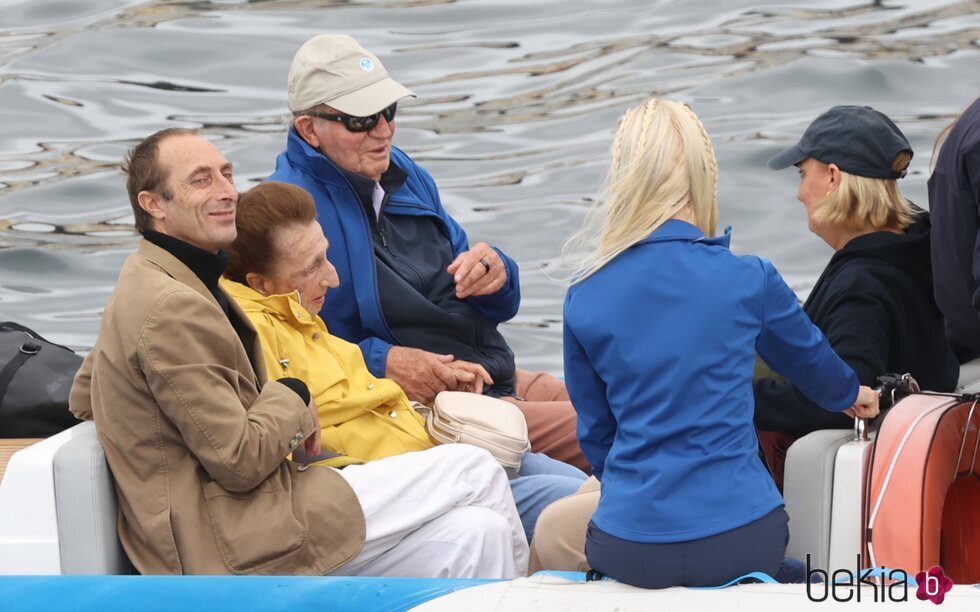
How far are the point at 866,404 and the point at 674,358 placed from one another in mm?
586

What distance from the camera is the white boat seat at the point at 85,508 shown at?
252 centimetres

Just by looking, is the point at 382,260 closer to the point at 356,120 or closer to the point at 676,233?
the point at 356,120

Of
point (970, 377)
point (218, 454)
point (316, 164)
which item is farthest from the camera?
point (970, 377)

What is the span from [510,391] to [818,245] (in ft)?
15.9

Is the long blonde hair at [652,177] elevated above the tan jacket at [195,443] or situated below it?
above

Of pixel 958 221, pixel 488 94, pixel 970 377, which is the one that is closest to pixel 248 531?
pixel 958 221

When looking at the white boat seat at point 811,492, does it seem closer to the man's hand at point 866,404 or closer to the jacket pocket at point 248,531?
the man's hand at point 866,404

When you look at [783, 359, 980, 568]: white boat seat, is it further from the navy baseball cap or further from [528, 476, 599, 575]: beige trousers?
the navy baseball cap

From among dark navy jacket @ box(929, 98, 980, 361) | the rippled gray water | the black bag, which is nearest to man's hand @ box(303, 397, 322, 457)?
the black bag

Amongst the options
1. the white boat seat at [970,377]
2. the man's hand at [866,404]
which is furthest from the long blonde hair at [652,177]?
the white boat seat at [970,377]

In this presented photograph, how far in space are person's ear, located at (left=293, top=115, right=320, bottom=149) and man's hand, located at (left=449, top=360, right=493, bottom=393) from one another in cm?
60

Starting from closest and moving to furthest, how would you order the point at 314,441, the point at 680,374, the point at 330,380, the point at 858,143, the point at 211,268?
the point at 680,374 < the point at 211,268 < the point at 314,441 < the point at 330,380 < the point at 858,143

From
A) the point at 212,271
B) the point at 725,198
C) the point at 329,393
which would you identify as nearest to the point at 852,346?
the point at 329,393

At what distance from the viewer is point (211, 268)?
2604 mm
